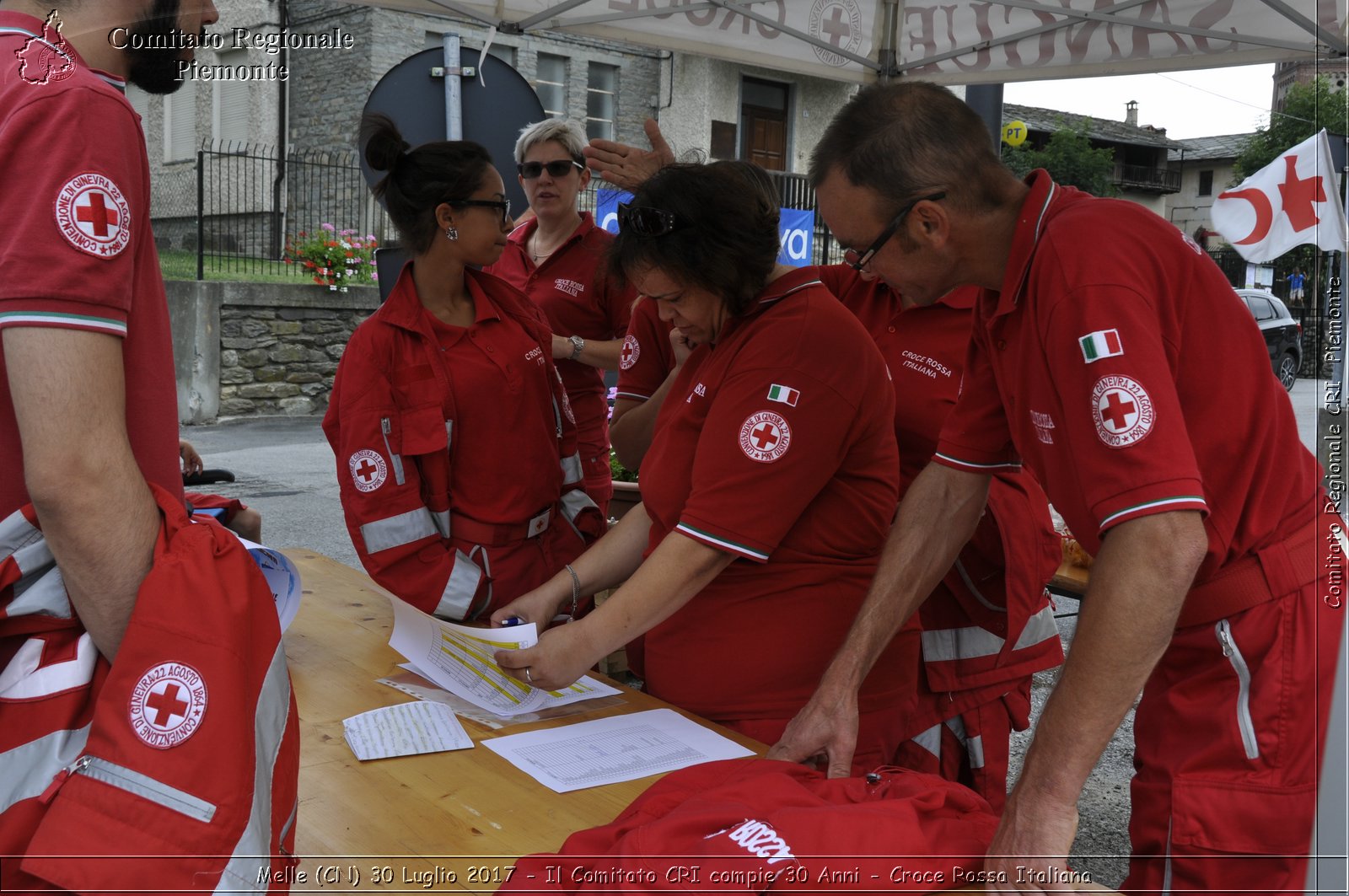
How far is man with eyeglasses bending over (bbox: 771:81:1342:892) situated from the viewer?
1382 millimetres

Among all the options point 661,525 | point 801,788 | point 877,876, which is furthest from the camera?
point 661,525

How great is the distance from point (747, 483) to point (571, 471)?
1251mm

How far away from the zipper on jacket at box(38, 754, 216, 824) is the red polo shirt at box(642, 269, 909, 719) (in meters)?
0.96

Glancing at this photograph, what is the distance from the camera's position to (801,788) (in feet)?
4.97

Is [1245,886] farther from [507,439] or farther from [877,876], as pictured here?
[507,439]

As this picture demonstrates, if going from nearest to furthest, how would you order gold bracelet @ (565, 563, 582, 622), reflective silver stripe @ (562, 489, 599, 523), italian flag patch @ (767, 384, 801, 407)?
italian flag patch @ (767, 384, 801, 407), gold bracelet @ (565, 563, 582, 622), reflective silver stripe @ (562, 489, 599, 523)

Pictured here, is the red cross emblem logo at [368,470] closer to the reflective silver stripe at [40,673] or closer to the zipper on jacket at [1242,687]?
the reflective silver stripe at [40,673]

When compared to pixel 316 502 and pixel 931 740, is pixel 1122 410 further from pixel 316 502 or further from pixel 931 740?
pixel 316 502

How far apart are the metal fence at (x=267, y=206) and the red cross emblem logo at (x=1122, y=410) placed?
12.2m

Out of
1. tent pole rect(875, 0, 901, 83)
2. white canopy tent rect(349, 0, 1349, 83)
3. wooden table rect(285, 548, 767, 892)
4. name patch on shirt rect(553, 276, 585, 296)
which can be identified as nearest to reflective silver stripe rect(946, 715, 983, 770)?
wooden table rect(285, 548, 767, 892)

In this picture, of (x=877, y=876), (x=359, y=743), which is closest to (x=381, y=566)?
(x=359, y=743)

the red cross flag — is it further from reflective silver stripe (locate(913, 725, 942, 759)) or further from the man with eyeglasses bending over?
reflective silver stripe (locate(913, 725, 942, 759))

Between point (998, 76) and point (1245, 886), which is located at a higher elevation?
point (998, 76)

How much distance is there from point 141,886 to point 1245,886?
4.65 feet
